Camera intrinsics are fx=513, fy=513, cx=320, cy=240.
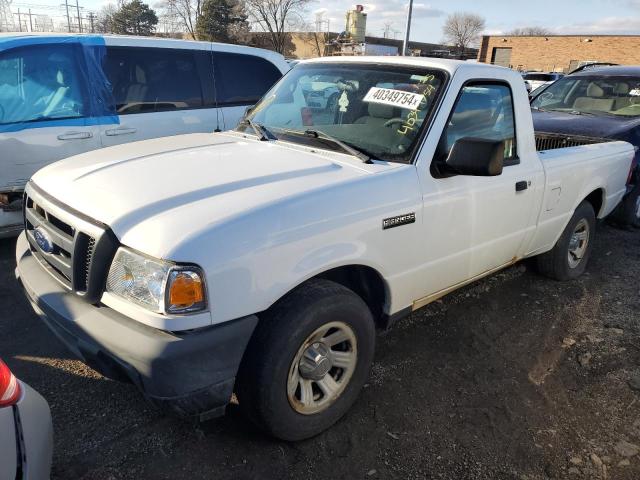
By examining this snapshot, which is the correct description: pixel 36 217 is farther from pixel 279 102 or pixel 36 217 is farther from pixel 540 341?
pixel 540 341

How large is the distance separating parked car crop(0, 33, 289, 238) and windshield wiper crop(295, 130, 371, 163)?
2.72 metres

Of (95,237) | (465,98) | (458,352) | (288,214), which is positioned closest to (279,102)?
(465,98)

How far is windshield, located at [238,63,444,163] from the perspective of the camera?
3.04m

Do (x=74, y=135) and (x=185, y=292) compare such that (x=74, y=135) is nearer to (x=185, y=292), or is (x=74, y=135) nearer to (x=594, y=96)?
(x=185, y=292)

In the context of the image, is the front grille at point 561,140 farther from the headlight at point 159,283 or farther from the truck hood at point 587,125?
the headlight at point 159,283

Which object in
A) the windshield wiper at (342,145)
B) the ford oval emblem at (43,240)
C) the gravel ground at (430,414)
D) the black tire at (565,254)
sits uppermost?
the windshield wiper at (342,145)

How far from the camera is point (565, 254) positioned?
4688 mm

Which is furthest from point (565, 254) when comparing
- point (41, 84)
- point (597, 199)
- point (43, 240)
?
point (41, 84)

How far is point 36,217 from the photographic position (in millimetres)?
2756

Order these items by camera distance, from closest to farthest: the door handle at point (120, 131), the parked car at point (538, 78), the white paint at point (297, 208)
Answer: the white paint at point (297, 208), the door handle at point (120, 131), the parked car at point (538, 78)

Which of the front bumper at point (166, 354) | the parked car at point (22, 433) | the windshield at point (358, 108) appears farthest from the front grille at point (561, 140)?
the parked car at point (22, 433)

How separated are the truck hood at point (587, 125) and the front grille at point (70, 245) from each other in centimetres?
566

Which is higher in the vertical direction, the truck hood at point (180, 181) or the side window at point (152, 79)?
the side window at point (152, 79)

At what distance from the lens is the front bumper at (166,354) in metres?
2.03
